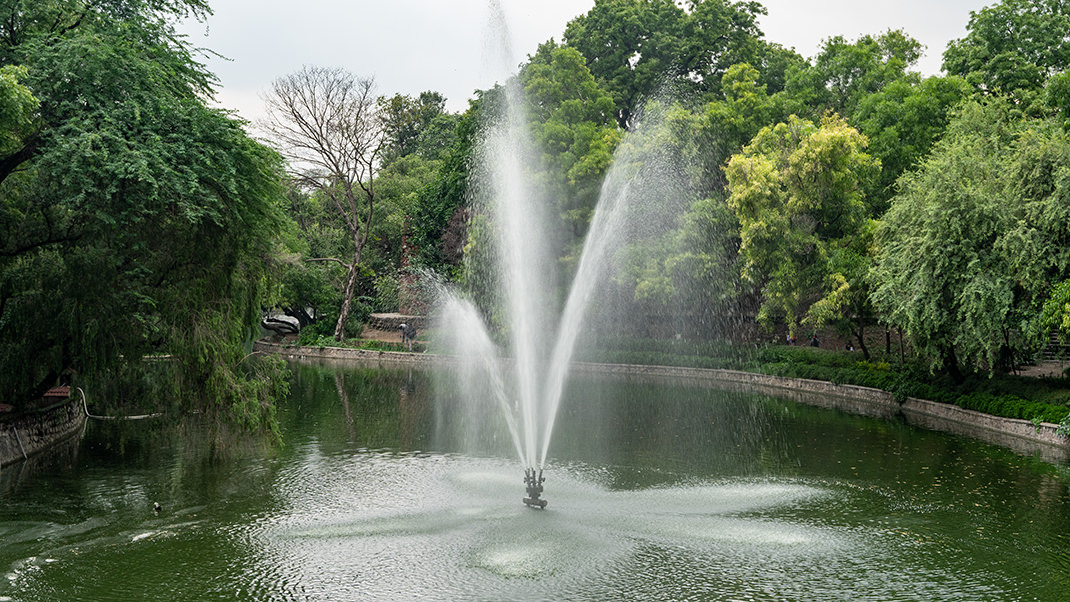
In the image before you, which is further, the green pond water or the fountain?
the fountain

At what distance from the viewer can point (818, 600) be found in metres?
11.5

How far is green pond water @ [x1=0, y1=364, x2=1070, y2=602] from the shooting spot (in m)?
12.1

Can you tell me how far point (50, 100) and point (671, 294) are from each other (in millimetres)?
27377

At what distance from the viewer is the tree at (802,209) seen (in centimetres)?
3541

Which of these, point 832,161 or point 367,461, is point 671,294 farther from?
point 367,461

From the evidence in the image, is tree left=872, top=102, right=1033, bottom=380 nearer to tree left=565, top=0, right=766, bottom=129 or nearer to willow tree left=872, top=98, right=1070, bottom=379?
willow tree left=872, top=98, right=1070, bottom=379

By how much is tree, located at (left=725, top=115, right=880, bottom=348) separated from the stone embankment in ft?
9.94

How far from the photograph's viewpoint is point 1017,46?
4322cm

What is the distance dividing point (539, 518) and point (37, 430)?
1381 centimetres

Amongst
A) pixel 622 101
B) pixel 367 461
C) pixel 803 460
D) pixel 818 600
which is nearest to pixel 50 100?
pixel 367 461

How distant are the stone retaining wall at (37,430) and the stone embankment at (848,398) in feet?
79.2

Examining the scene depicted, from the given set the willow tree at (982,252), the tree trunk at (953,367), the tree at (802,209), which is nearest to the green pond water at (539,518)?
the willow tree at (982,252)

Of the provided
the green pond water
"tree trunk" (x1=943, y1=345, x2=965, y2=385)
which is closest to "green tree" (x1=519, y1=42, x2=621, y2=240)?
"tree trunk" (x1=943, y1=345, x2=965, y2=385)

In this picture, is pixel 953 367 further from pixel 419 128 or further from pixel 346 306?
pixel 419 128
